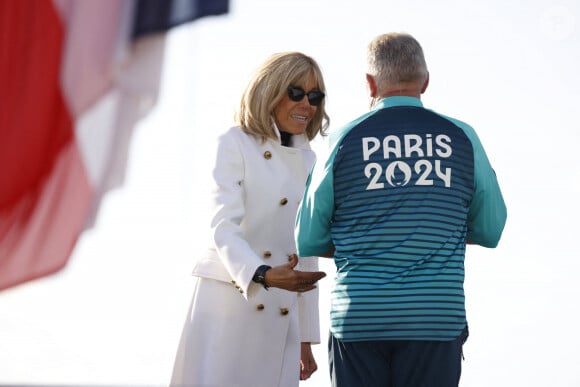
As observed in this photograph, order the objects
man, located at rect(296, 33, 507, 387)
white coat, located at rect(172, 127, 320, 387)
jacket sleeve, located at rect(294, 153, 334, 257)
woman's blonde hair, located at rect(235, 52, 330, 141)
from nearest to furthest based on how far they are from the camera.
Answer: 1. man, located at rect(296, 33, 507, 387)
2. jacket sleeve, located at rect(294, 153, 334, 257)
3. white coat, located at rect(172, 127, 320, 387)
4. woman's blonde hair, located at rect(235, 52, 330, 141)

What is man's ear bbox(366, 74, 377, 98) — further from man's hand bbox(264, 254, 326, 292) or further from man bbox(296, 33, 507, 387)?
man's hand bbox(264, 254, 326, 292)

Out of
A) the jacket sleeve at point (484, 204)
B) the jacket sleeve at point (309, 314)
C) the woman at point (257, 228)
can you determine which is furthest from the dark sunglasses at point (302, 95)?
the jacket sleeve at point (484, 204)

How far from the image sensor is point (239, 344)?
5.23 meters

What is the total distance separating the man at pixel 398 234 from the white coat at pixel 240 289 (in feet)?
2.63

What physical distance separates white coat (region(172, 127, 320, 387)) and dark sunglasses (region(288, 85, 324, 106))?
25 centimetres

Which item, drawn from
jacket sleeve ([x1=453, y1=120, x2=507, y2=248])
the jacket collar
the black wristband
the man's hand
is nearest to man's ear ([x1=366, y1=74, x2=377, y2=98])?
the jacket collar

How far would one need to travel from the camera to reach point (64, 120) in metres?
3.51

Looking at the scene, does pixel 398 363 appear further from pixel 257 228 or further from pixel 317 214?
pixel 257 228

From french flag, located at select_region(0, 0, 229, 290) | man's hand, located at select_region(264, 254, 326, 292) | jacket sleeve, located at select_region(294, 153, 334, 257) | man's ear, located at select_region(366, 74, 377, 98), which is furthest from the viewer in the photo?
man's hand, located at select_region(264, 254, 326, 292)

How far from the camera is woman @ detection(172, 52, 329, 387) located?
16.8 ft

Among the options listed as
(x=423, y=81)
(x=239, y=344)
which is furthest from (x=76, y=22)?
(x=239, y=344)

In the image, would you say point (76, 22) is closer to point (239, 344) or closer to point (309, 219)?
point (309, 219)

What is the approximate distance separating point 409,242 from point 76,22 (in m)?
1.42

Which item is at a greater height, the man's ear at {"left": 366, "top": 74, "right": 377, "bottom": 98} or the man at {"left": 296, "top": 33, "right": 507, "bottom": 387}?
the man's ear at {"left": 366, "top": 74, "right": 377, "bottom": 98}
